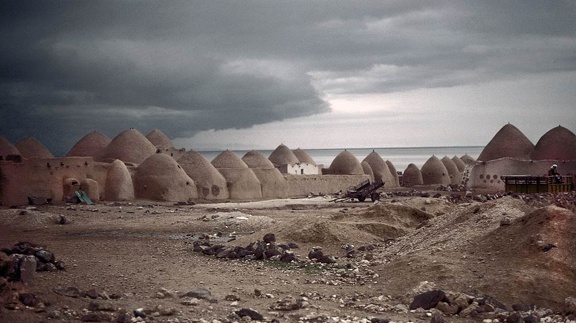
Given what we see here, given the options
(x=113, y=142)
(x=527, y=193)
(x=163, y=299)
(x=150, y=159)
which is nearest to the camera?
(x=163, y=299)

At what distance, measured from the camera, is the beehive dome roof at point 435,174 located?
2029 inches

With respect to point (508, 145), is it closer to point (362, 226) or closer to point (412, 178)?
point (412, 178)

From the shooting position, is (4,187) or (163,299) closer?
(163,299)

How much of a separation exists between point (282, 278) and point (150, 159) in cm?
2444

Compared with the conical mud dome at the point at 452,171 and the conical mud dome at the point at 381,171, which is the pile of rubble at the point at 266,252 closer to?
the conical mud dome at the point at 381,171

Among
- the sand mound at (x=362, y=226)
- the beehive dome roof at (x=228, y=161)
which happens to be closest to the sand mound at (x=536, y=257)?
the sand mound at (x=362, y=226)

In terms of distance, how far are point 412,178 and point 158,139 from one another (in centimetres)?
2229

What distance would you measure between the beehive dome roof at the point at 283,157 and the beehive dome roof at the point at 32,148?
61.4ft

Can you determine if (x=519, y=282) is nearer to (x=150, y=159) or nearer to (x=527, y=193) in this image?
(x=527, y=193)

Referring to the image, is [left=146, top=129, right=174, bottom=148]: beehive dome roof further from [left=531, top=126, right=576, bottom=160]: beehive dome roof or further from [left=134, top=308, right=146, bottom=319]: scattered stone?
[left=134, top=308, right=146, bottom=319]: scattered stone

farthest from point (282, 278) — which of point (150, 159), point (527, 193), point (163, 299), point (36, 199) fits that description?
point (150, 159)

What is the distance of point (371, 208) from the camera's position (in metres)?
18.6

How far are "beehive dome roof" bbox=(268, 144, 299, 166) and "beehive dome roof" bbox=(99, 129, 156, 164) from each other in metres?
13.4

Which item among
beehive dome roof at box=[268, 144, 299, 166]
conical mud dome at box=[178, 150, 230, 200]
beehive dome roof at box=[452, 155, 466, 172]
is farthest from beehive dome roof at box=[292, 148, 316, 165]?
conical mud dome at box=[178, 150, 230, 200]
